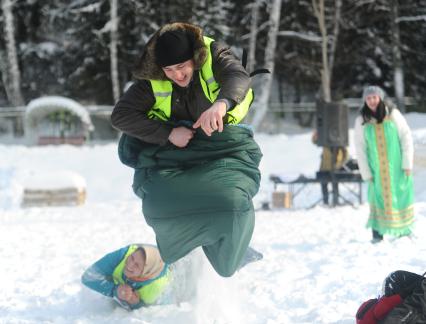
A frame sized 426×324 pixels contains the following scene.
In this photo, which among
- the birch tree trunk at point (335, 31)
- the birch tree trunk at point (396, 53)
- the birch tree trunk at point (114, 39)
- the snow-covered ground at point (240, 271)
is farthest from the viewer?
the birch tree trunk at point (396, 53)

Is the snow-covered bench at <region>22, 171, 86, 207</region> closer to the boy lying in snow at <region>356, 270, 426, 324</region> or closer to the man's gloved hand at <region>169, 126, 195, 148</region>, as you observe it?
the man's gloved hand at <region>169, 126, 195, 148</region>

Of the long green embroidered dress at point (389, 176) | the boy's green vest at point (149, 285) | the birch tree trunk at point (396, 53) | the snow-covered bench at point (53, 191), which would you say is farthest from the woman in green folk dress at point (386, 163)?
the birch tree trunk at point (396, 53)

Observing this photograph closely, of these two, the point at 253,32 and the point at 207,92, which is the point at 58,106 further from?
the point at 207,92

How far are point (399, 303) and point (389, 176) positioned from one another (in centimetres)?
337

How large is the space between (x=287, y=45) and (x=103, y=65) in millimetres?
7226

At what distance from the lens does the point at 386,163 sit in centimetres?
581

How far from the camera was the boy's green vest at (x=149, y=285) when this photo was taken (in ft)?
12.1

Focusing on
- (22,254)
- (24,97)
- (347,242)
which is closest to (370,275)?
(347,242)

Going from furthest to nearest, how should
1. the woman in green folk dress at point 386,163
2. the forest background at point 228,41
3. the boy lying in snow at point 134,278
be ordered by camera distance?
the forest background at point 228,41 < the woman in green folk dress at point 386,163 < the boy lying in snow at point 134,278

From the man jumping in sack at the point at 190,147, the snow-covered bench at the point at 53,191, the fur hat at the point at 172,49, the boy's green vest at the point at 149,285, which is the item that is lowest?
the snow-covered bench at the point at 53,191

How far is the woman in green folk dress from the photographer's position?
5734mm

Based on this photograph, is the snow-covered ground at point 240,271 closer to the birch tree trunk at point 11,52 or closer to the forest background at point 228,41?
the birch tree trunk at point 11,52

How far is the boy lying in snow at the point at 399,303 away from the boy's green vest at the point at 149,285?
1374mm

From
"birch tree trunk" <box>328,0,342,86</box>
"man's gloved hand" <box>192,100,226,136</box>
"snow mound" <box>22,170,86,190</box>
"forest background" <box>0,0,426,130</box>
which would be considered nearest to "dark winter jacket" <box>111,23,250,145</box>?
"man's gloved hand" <box>192,100,226,136</box>
